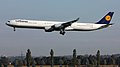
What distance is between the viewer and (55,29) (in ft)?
529

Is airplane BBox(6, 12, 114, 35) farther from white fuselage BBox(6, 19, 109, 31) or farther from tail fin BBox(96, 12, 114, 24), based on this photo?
tail fin BBox(96, 12, 114, 24)

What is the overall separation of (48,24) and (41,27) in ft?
10.8

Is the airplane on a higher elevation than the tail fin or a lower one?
lower

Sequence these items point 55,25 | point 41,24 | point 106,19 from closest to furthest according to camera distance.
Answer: point 41,24, point 55,25, point 106,19

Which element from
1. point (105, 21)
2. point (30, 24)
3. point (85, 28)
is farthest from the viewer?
point (105, 21)

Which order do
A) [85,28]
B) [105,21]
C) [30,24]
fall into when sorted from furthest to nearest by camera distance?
1. [105,21]
2. [85,28]
3. [30,24]

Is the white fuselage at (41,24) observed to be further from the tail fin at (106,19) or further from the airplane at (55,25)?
the tail fin at (106,19)

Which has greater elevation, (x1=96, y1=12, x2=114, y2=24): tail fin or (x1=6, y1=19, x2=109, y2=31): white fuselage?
(x1=96, y1=12, x2=114, y2=24): tail fin

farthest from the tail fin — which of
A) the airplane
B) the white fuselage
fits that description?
the white fuselage

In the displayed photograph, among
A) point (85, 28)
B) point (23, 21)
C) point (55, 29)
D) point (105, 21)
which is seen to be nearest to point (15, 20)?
point (23, 21)

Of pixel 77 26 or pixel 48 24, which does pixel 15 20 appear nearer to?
pixel 48 24

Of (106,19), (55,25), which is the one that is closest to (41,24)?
(55,25)

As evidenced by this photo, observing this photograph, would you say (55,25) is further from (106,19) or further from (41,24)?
(106,19)

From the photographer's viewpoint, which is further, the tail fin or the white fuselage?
the tail fin
